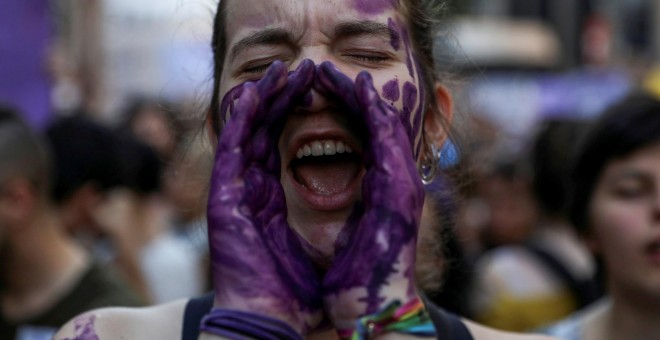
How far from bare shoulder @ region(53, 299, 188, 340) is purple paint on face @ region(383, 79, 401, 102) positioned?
2.07 ft

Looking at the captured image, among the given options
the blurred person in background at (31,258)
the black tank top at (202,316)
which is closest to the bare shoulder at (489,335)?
the black tank top at (202,316)

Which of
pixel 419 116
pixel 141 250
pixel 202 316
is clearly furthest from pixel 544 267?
pixel 202 316

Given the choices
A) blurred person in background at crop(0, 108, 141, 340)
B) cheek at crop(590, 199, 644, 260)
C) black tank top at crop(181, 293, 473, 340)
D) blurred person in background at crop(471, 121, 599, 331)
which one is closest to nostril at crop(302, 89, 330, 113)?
black tank top at crop(181, 293, 473, 340)

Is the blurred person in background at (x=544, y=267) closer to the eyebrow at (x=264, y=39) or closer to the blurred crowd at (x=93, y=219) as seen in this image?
the blurred crowd at (x=93, y=219)

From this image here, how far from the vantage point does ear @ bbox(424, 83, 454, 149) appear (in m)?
2.65

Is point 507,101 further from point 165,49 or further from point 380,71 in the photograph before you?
point 380,71

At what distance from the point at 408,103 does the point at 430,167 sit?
216mm

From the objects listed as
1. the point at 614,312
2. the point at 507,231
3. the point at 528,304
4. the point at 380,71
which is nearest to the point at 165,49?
the point at 507,231

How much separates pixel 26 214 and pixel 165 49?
745 centimetres

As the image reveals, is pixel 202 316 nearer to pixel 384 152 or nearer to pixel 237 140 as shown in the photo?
pixel 237 140

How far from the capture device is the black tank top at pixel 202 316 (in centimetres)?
247

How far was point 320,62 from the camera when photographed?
231 cm

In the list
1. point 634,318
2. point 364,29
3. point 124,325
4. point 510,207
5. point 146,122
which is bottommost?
point 146,122

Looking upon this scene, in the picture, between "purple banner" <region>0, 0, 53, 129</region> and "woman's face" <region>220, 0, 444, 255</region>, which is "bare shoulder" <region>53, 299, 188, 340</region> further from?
"purple banner" <region>0, 0, 53, 129</region>
